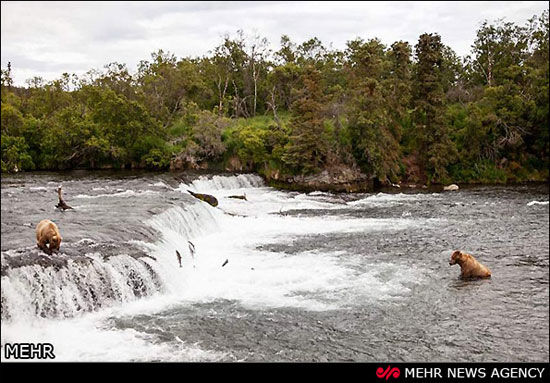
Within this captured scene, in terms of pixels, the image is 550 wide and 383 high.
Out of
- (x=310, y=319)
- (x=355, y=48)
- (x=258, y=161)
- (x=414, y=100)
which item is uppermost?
Answer: (x=355, y=48)

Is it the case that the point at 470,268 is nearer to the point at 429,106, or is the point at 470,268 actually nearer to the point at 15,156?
the point at 429,106

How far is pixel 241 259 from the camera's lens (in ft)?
53.3

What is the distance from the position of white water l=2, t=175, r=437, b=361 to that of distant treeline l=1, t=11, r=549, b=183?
13.4 metres

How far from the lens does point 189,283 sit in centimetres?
1409

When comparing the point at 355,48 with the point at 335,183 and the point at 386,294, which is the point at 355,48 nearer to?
the point at 335,183

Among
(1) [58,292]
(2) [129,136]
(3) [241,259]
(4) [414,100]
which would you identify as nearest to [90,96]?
(2) [129,136]

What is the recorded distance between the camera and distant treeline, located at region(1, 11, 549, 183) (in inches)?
1286

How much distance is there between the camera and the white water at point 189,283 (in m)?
9.76

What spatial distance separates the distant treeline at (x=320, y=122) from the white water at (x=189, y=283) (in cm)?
1339

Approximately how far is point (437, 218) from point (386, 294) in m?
11.2

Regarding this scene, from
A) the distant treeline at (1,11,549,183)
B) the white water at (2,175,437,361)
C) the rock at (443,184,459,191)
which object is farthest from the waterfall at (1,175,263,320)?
the rock at (443,184,459,191)

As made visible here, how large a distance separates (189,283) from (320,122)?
22.6m

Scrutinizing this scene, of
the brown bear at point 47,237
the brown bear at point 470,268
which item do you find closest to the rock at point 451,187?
the brown bear at point 470,268
